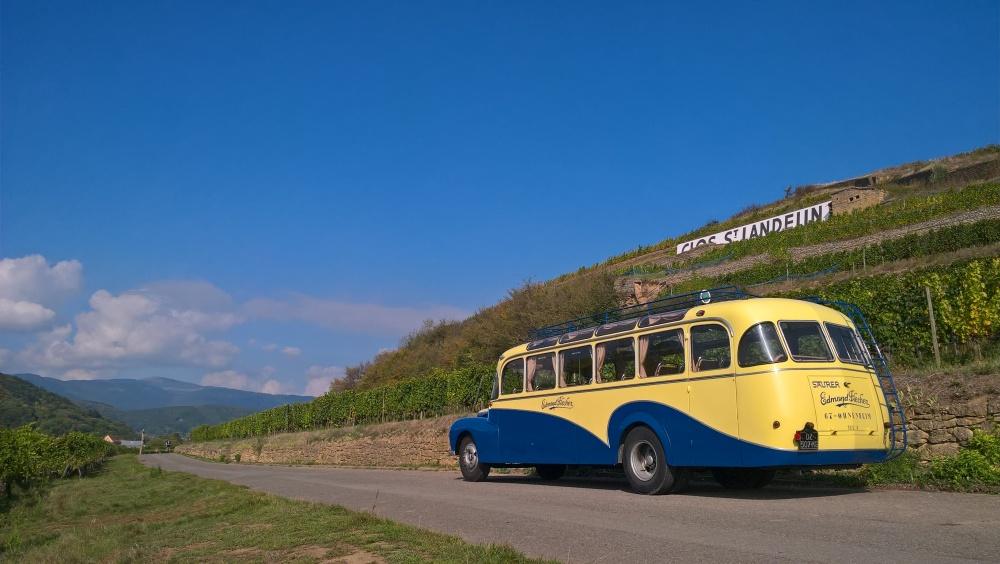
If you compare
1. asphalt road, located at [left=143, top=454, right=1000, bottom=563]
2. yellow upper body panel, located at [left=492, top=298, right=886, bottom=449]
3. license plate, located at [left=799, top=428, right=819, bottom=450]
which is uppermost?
yellow upper body panel, located at [left=492, top=298, right=886, bottom=449]

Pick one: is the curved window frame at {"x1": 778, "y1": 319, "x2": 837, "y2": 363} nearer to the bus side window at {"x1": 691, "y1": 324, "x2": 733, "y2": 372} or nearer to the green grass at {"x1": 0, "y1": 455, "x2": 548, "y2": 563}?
the bus side window at {"x1": 691, "y1": 324, "x2": 733, "y2": 372}

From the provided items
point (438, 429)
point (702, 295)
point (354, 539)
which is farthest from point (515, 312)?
point (354, 539)

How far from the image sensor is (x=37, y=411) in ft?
320

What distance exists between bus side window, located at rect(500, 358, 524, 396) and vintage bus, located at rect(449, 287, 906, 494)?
1.30m

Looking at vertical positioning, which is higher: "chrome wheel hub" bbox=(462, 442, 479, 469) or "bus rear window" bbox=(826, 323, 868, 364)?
"bus rear window" bbox=(826, 323, 868, 364)

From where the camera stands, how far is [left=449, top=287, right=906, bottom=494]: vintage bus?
9867 mm

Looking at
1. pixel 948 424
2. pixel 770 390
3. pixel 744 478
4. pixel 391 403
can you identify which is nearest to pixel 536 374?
pixel 744 478

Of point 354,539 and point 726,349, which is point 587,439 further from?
point 354,539

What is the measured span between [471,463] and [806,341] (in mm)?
8677

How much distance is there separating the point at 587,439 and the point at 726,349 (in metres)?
3.49

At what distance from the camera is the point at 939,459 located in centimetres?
1070

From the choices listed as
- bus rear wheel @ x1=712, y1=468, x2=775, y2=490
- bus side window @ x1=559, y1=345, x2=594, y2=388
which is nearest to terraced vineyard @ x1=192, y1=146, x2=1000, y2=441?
bus rear wheel @ x1=712, y1=468, x2=775, y2=490

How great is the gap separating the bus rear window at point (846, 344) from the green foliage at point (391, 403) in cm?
1448

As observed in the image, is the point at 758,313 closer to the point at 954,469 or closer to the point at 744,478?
the point at 744,478
